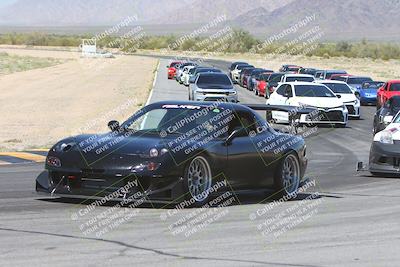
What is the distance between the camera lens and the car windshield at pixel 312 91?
3050 centimetres

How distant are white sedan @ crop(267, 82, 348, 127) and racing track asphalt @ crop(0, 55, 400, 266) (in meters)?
15.5

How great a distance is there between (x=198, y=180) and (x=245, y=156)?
3.25ft

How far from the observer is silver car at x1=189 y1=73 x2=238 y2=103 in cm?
3597

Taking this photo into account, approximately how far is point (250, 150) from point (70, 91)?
3599 cm

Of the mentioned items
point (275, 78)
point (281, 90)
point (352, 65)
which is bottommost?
point (352, 65)

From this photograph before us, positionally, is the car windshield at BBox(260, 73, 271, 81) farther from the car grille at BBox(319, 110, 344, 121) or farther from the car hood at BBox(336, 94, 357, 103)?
the car grille at BBox(319, 110, 344, 121)

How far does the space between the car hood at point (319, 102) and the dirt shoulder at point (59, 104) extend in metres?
6.11

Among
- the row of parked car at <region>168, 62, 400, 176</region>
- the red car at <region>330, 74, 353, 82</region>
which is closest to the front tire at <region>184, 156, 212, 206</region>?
the row of parked car at <region>168, 62, 400, 176</region>

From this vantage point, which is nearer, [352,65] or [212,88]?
[212,88]

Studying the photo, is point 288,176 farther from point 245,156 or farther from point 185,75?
point 185,75

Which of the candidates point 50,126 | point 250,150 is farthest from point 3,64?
point 250,150

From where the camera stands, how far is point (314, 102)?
1166 inches

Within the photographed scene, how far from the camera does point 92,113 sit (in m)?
33.1

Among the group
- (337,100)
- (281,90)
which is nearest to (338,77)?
(281,90)
